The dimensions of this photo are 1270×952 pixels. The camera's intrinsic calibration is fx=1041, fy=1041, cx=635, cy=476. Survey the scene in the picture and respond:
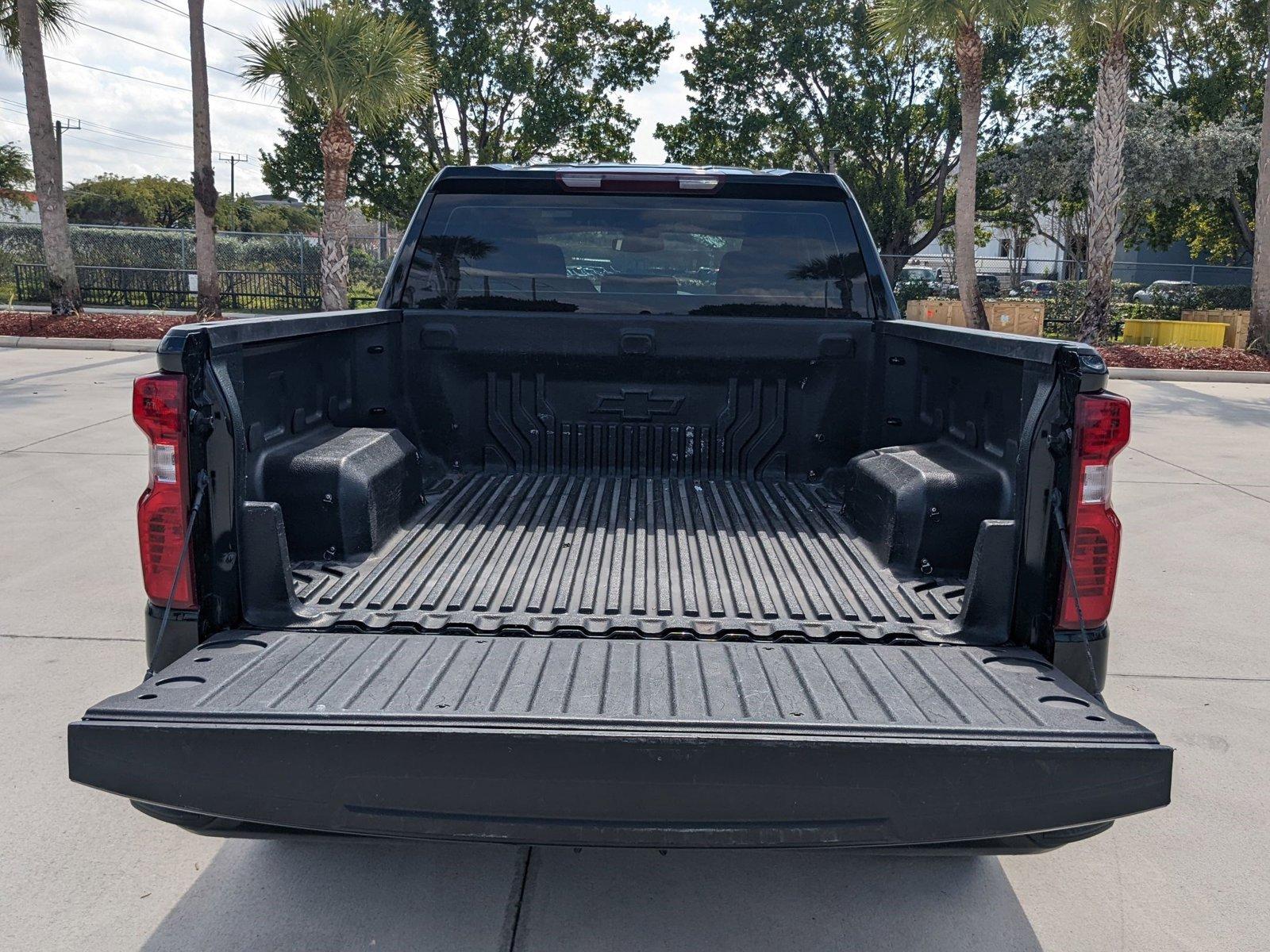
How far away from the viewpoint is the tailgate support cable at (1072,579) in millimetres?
2586

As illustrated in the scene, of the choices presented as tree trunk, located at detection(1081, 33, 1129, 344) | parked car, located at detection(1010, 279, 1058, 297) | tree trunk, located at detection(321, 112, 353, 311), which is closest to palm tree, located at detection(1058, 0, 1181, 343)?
tree trunk, located at detection(1081, 33, 1129, 344)

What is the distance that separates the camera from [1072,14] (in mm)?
17844

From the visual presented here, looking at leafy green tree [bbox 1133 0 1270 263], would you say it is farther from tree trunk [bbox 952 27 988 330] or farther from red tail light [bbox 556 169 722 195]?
red tail light [bbox 556 169 722 195]

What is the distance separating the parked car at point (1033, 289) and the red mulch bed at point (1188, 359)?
10840 millimetres

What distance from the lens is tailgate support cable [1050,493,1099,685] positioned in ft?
8.48

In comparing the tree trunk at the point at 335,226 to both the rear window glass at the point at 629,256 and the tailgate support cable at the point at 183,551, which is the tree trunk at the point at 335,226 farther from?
the tailgate support cable at the point at 183,551

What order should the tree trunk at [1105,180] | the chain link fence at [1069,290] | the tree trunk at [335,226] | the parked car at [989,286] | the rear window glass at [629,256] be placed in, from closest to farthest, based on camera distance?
1. the rear window glass at [629,256]
2. the tree trunk at [1105,180]
3. the tree trunk at [335,226]
4. the chain link fence at [1069,290]
5. the parked car at [989,286]

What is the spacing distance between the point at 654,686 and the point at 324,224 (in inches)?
808

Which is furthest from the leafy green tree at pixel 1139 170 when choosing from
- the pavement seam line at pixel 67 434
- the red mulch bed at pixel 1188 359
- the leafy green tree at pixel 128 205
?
the leafy green tree at pixel 128 205

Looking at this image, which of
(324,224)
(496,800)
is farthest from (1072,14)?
(496,800)

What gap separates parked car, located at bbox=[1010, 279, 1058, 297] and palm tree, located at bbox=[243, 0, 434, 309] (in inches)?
734

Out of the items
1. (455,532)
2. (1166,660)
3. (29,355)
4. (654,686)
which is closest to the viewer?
(654,686)

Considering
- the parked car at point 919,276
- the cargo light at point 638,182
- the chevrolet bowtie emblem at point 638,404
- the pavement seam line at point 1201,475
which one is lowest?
the pavement seam line at point 1201,475

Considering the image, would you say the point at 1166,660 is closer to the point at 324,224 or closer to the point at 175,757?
the point at 175,757
